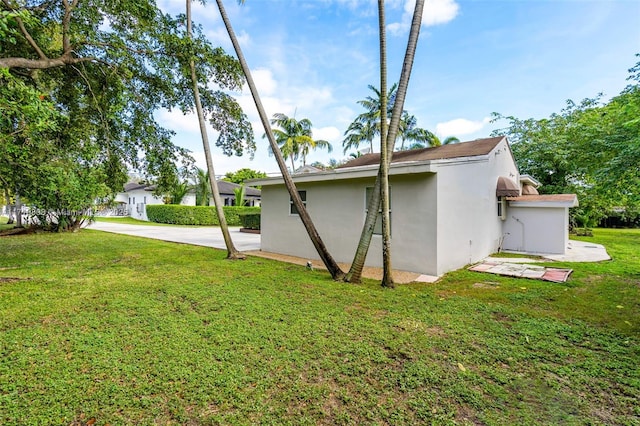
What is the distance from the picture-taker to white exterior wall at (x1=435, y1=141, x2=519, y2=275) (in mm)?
7363

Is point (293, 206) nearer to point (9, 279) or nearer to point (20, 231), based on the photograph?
point (9, 279)

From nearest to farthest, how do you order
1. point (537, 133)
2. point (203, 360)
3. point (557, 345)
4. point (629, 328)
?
point (203, 360) → point (557, 345) → point (629, 328) → point (537, 133)

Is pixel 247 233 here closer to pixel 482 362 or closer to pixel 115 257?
pixel 115 257

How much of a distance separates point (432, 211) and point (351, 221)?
2328 mm

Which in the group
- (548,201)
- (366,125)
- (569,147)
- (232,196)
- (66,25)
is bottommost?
(548,201)

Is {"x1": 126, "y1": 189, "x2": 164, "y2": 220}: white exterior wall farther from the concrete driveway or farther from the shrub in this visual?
the shrub

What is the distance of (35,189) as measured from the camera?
7352 mm

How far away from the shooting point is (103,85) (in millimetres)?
8016

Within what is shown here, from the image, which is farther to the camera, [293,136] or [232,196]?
[232,196]

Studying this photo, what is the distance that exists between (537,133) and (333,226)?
1667 cm

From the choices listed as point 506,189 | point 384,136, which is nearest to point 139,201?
point 384,136

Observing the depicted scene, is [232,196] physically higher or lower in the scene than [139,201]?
higher

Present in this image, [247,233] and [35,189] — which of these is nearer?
[35,189]

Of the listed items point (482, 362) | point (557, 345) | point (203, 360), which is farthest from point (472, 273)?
point (203, 360)
